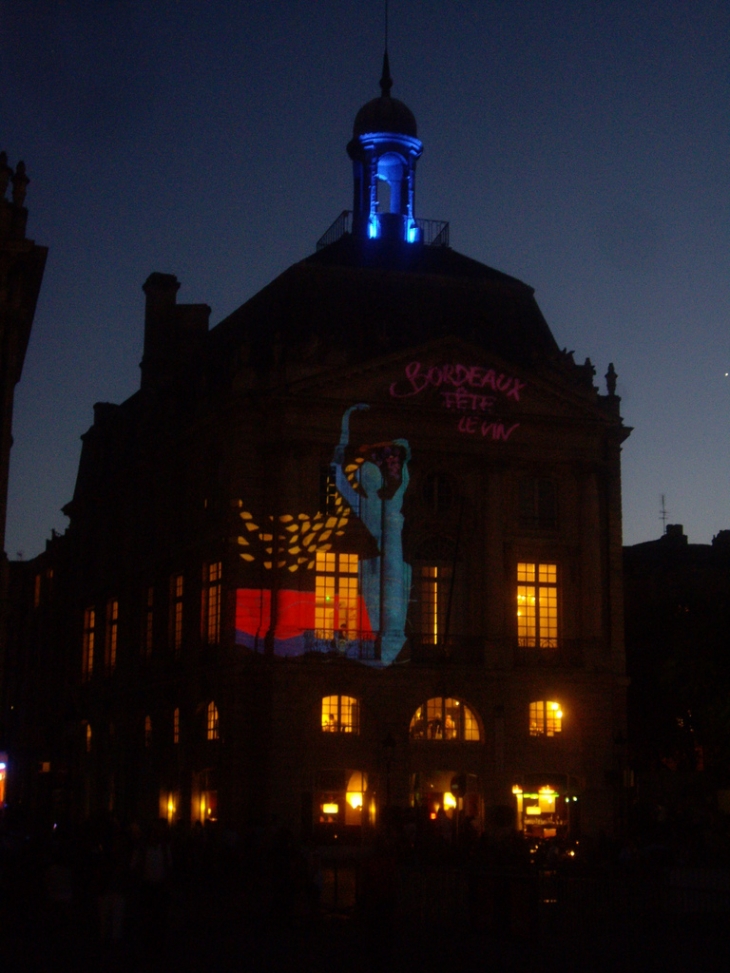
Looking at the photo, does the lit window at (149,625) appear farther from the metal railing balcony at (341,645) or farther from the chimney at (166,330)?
the metal railing balcony at (341,645)

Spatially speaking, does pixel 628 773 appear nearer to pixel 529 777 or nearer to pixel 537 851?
pixel 529 777

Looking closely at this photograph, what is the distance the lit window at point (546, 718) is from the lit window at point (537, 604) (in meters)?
2.04

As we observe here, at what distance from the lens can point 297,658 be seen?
54094mm

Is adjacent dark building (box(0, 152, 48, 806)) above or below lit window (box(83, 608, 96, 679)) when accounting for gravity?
above

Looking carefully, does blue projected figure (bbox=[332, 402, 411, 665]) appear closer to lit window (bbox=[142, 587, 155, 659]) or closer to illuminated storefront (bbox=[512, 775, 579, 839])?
illuminated storefront (bbox=[512, 775, 579, 839])

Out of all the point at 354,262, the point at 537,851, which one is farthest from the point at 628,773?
the point at 354,262

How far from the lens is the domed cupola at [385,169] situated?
6372cm

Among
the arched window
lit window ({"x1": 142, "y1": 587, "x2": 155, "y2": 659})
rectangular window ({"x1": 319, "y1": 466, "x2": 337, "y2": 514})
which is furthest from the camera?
lit window ({"x1": 142, "y1": 587, "x2": 155, "y2": 659})

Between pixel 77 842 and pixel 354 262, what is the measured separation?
3700cm

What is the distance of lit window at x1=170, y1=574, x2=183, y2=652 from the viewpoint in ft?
199

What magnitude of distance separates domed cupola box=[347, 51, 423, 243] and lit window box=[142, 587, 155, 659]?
640 inches

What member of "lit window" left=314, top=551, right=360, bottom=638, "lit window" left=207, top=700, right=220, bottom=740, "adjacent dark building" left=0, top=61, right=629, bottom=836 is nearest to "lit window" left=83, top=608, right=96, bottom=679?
"adjacent dark building" left=0, top=61, right=629, bottom=836

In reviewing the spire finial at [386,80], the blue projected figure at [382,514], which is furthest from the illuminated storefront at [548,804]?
the spire finial at [386,80]

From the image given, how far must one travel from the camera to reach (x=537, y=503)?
191ft
